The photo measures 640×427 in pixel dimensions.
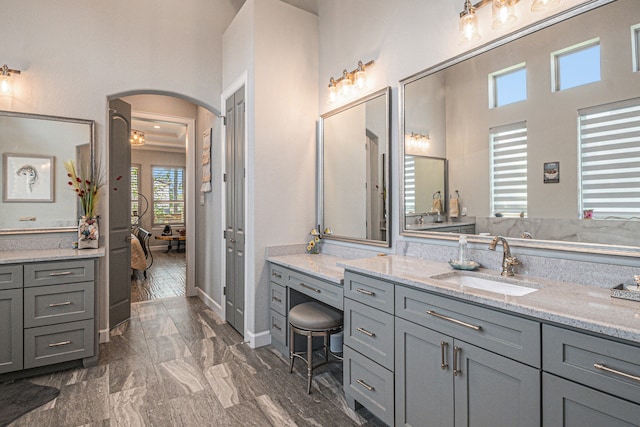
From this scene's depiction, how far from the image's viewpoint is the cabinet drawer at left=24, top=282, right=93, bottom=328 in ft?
8.15

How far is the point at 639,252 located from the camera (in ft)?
4.63

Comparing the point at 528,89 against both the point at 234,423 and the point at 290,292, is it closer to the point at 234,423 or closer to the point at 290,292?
the point at 290,292

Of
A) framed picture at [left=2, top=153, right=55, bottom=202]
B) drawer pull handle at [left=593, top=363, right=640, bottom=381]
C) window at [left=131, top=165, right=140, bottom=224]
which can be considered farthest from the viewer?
window at [left=131, top=165, right=140, bottom=224]

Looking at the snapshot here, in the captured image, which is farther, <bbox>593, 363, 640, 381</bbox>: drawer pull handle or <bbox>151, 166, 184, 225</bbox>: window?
<bbox>151, 166, 184, 225</bbox>: window

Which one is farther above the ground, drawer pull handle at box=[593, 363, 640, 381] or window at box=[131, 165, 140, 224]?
window at box=[131, 165, 140, 224]

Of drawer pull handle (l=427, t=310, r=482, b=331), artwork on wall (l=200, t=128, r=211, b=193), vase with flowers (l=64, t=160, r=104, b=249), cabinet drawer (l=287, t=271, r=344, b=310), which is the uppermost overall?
artwork on wall (l=200, t=128, r=211, b=193)

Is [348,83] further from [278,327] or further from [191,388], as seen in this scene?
[191,388]

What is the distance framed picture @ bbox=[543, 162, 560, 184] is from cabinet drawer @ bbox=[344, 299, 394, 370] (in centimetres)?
106

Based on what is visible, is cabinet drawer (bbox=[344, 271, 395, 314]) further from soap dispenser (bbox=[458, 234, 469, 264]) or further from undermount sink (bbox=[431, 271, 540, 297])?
soap dispenser (bbox=[458, 234, 469, 264])

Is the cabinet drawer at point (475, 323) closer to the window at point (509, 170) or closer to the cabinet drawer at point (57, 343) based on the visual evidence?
the window at point (509, 170)

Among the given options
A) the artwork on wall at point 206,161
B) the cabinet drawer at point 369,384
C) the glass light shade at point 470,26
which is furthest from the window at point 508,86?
the artwork on wall at point 206,161

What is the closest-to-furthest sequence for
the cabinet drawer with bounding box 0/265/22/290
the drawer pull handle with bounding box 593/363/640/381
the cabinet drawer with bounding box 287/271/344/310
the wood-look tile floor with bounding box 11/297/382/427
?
1. the drawer pull handle with bounding box 593/363/640/381
2. the wood-look tile floor with bounding box 11/297/382/427
3. the cabinet drawer with bounding box 287/271/344/310
4. the cabinet drawer with bounding box 0/265/22/290

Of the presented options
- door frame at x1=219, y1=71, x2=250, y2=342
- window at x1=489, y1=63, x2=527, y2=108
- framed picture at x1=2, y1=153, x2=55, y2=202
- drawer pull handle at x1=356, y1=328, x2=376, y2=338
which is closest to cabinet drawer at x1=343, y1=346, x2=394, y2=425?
drawer pull handle at x1=356, y1=328, x2=376, y2=338

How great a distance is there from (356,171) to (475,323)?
180 centimetres
